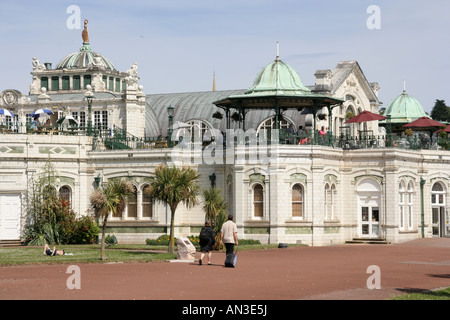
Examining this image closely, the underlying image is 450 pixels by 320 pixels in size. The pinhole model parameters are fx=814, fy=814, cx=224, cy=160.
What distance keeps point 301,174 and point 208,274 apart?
1872 centimetres

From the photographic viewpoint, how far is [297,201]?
139ft

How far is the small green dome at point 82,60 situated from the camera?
62875mm

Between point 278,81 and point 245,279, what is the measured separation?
903 inches

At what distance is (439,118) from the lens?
101 metres

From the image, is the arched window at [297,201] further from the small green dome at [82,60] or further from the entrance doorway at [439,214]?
the small green dome at [82,60]

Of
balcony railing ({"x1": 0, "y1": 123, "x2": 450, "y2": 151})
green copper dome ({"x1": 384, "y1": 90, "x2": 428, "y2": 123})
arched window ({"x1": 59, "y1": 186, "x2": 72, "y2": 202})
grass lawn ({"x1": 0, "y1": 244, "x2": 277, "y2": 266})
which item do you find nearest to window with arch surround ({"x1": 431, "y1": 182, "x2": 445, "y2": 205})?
balcony railing ({"x1": 0, "y1": 123, "x2": 450, "y2": 151})

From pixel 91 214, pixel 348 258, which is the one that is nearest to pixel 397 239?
pixel 348 258

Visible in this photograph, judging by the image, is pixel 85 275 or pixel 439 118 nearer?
pixel 85 275

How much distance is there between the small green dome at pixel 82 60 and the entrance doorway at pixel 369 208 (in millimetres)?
25940

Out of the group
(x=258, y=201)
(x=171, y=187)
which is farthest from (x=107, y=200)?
(x=258, y=201)

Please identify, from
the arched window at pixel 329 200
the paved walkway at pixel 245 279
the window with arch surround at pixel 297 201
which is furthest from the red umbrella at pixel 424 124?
the paved walkway at pixel 245 279

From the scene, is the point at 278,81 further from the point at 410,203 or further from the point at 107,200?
the point at 107,200

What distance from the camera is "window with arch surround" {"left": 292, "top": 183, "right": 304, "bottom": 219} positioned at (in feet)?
139
